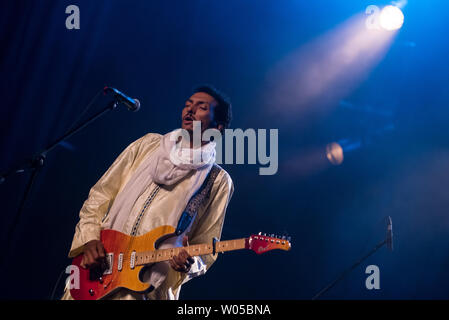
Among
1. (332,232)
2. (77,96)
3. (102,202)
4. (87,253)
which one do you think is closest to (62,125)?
(77,96)

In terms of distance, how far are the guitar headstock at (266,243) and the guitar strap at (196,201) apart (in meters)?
0.44

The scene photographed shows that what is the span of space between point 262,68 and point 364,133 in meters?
1.46

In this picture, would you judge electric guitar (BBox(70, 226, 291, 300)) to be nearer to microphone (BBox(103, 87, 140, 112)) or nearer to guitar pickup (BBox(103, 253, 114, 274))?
guitar pickup (BBox(103, 253, 114, 274))

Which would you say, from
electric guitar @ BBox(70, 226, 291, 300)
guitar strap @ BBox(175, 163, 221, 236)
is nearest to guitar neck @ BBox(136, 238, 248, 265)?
electric guitar @ BBox(70, 226, 291, 300)

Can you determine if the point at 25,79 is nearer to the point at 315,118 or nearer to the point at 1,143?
the point at 1,143

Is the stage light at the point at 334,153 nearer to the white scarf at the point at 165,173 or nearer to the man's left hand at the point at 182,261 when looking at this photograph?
the white scarf at the point at 165,173

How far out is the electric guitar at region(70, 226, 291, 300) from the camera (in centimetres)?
242

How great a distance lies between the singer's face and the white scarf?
0.61ft

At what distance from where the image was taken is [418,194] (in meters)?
4.81

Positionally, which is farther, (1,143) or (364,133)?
(364,133)

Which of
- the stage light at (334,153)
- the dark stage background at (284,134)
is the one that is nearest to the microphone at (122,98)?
the dark stage background at (284,134)

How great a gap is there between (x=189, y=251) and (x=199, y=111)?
1.06 meters

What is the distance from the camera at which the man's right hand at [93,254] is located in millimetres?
2441

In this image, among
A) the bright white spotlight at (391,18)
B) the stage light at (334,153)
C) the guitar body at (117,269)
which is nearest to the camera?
the guitar body at (117,269)
